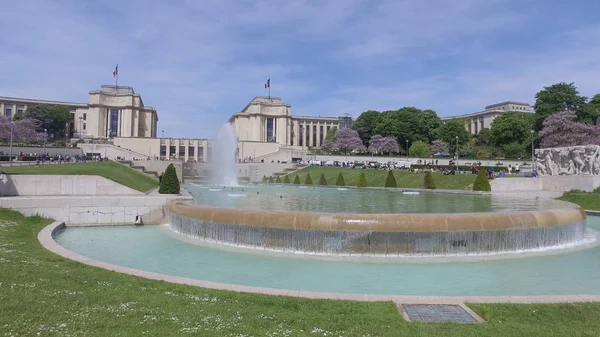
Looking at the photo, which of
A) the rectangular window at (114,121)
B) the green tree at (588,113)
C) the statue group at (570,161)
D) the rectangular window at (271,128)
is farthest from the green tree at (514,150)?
the rectangular window at (114,121)

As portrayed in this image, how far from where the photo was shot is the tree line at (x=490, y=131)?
209 feet

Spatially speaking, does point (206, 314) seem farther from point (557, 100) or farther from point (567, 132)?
point (557, 100)

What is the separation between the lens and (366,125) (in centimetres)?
10600

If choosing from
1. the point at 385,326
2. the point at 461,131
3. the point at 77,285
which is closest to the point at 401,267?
the point at 385,326

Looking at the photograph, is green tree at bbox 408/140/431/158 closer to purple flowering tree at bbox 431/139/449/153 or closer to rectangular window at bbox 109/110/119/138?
purple flowering tree at bbox 431/139/449/153

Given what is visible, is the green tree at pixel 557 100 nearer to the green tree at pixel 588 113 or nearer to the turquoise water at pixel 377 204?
the green tree at pixel 588 113

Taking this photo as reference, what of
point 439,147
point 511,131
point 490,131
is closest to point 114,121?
point 439,147

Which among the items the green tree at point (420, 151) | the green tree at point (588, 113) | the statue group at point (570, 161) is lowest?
the statue group at point (570, 161)

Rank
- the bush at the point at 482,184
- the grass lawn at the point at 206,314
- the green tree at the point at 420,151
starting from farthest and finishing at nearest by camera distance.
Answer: the green tree at the point at 420,151
the bush at the point at 482,184
the grass lawn at the point at 206,314

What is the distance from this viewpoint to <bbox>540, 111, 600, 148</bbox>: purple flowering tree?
61.1m

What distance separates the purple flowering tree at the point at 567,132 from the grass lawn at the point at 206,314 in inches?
2551

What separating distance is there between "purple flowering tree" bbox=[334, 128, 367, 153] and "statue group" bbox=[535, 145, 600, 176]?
62.2 metres

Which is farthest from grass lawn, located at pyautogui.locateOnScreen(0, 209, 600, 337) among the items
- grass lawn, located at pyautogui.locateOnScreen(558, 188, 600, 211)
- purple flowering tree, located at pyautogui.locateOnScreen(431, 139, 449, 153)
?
purple flowering tree, located at pyautogui.locateOnScreen(431, 139, 449, 153)

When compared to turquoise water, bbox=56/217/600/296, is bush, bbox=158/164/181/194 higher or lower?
higher
